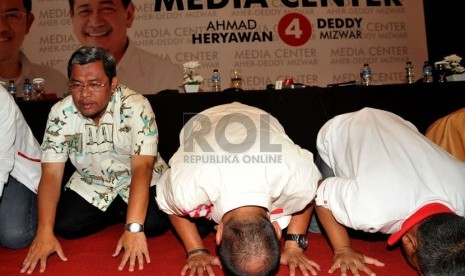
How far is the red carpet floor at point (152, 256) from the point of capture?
149 cm

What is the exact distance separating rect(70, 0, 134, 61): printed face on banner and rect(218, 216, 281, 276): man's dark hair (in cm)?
303

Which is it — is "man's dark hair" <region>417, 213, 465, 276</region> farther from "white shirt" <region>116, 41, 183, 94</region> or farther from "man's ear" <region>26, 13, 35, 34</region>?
"man's ear" <region>26, 13, 35, 34</region>

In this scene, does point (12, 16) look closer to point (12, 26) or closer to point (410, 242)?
point (12, 26)

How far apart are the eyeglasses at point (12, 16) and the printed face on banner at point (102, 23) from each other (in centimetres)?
42

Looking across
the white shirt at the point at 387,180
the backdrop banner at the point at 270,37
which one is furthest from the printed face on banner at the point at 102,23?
the white shirt at the point at 387,180

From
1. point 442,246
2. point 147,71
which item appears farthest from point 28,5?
point 442,246

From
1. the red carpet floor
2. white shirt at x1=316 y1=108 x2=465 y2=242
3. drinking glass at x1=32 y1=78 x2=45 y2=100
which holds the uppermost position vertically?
drinking glass at x1=32 y1=78 x2=45 y2=100

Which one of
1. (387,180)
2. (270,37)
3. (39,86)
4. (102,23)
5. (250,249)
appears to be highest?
(102,23)

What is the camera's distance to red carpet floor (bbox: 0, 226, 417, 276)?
4.90 ft

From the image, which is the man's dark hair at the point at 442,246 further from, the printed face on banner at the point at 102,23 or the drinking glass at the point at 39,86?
the printed face on banner at the point at 102,23

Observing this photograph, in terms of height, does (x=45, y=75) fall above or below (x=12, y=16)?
below

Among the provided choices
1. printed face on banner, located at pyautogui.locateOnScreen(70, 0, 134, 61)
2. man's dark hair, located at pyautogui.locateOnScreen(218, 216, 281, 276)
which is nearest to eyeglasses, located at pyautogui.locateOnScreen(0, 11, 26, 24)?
printed face on banner, located at pyautogui.locateOnScreen(70, 0, 134, 61)

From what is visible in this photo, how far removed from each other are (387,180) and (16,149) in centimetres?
144

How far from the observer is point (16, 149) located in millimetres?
1840
